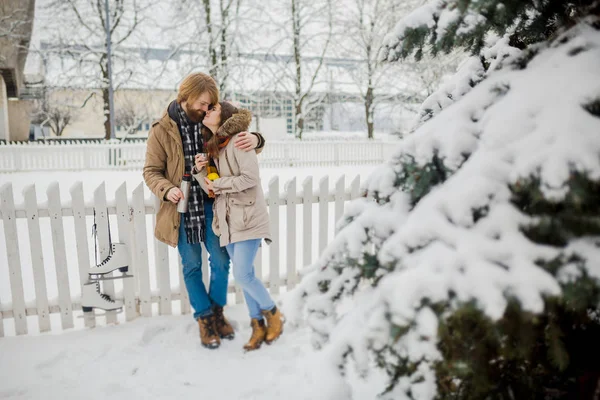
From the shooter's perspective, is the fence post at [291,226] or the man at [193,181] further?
the fence post at [291,226]

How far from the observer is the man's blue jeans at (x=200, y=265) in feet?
9.95

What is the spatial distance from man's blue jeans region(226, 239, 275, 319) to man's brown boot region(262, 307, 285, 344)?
5cm

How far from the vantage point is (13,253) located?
126 inches

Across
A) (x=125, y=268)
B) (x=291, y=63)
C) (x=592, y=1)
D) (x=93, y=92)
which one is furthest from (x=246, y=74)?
(x=592, y=1)

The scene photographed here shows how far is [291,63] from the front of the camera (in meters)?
19.5

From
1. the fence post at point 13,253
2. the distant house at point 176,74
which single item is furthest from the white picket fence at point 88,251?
the distant house at point 176,74

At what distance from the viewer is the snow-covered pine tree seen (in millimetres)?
1059

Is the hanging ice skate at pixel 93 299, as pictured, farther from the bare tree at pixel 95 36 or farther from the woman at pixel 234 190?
the bare tree at pixel 95 36

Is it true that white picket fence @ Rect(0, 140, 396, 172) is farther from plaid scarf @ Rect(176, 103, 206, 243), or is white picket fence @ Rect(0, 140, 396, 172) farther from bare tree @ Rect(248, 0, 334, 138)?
plaid scarf @ Rect(176, 103, 206, 243)

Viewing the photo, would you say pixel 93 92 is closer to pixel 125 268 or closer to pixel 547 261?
pixel 125 268

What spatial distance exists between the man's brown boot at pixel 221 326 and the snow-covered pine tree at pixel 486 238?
1.84 metres

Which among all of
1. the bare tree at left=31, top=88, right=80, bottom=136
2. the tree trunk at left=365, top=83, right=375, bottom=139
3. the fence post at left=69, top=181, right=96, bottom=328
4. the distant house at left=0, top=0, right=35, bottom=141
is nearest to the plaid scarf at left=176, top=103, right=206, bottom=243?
the fence post at left=69, top=181, right=96, bottom=328

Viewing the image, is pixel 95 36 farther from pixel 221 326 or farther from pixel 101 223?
pixel 221 326

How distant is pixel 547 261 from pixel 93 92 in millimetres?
20548
